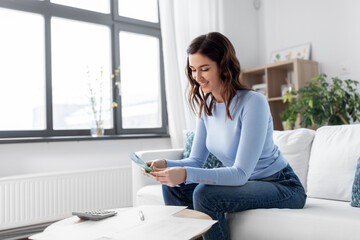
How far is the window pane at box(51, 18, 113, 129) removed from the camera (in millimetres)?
2973

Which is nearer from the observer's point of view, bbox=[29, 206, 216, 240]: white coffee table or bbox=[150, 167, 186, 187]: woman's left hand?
bbox=[29, 206, 216, 240]: white coffee table

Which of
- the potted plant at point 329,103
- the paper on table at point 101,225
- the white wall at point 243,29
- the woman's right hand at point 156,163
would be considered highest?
the white wall at point 243,29

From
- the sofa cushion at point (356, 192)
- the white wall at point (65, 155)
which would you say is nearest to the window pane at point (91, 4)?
the white wall at point (65, 155)

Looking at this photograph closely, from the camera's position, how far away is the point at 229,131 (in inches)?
54.8

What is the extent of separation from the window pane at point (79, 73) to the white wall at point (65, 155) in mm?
242

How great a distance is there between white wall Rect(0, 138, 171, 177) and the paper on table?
159 centimetres

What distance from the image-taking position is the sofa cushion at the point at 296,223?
1.20 metres

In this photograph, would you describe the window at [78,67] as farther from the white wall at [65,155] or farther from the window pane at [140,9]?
the white wall at [65,155]

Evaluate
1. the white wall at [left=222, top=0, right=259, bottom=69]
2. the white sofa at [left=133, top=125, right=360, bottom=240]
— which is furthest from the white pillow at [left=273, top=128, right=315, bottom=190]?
the white wall at [left=222, top=0, right=259, bottom=69]

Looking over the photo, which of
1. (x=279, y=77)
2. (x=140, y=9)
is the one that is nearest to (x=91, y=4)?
(x=140, y=9)

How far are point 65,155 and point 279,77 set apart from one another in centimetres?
213

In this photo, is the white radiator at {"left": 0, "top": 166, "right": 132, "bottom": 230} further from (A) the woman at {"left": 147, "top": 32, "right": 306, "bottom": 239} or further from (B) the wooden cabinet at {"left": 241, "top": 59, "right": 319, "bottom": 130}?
(B) the wooden cabinet at {"left": 241, "top": 59, "right": 319, "bottom": 130}

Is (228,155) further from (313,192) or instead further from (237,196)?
(313,192)

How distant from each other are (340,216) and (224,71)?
66cm
